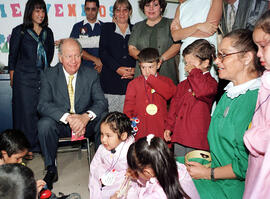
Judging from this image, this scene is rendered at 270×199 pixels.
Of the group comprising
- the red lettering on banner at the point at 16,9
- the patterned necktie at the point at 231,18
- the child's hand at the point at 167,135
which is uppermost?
the red lettering on banner at the point at 16,9

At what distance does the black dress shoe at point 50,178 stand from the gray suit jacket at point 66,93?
1.96ft

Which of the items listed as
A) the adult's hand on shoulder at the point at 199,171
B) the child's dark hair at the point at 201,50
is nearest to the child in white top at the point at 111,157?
the adult's hand on shoulder at the point at 199,171

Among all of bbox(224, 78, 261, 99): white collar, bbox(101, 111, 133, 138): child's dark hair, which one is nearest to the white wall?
bbox(101, 111, 133, 138): child's dark hair

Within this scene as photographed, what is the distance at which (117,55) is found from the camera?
306 centimetres

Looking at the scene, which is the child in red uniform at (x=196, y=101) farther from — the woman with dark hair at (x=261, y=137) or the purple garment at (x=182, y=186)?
the woman with dark hair at (x=261, y=137)

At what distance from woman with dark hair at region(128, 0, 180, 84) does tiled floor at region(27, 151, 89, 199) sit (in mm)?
1326

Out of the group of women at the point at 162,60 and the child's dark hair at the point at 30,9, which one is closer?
the group of women at the point at 162,60

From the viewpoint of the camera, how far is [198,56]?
2.12 metres

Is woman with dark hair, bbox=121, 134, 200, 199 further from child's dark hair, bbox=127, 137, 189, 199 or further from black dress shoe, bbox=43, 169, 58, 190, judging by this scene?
black dress shoe, bbox=43, 169, 58, 190

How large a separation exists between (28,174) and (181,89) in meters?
1.65

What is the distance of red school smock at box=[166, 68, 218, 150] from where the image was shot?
2.01m

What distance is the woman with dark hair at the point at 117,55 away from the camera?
9.98 ft

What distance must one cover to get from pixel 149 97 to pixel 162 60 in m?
0.51

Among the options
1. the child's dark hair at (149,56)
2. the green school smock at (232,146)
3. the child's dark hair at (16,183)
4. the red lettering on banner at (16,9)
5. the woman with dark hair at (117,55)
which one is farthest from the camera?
the red lettering on banner at (16,9)
